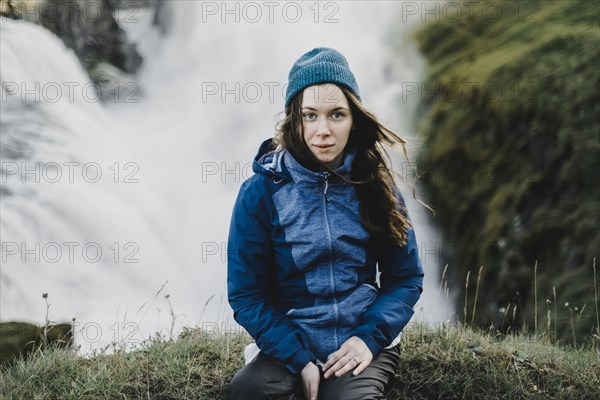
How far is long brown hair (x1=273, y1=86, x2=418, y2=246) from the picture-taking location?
309 cm

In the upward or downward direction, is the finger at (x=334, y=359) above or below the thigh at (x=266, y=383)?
above

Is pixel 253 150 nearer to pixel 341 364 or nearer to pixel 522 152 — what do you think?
pixel 522 152

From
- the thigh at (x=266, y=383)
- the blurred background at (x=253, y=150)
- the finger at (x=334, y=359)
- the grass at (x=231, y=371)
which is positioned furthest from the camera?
the blurred background at (x=253, y=150)

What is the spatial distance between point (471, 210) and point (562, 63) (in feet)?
7.10

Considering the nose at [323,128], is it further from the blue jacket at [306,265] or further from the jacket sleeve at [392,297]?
the jacket sleeve at [392,297]

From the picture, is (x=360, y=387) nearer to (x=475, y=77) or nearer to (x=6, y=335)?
(x=6, y=335)

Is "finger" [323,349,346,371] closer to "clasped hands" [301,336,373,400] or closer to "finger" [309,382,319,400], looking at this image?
"clasped hands" [301,336,373,400]

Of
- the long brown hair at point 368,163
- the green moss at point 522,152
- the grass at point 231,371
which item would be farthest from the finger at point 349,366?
the green moss at point 522,152

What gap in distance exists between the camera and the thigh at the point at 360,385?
2779 millimetres

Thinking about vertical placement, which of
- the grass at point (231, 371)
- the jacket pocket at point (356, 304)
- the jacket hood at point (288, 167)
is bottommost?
the grass at point (231, 371)

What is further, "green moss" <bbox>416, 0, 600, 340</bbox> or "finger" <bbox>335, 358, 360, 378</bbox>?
"green moss" <bbox>416, 0, 600, 340</bbox>

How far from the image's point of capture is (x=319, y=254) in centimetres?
302

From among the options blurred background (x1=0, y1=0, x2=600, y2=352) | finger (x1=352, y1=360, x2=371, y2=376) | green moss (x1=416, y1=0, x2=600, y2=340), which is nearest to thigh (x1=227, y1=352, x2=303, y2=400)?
finger (x1=352, y1=360, x2=371, y2=376)

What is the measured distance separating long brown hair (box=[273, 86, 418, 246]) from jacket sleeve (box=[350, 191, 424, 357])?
0.07 m
